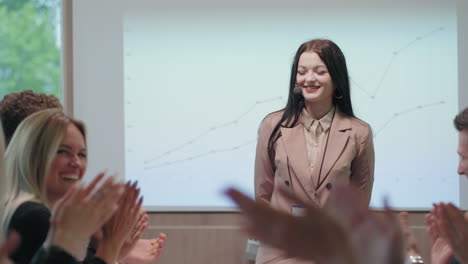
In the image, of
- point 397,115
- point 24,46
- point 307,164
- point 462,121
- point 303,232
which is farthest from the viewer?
point 24,46

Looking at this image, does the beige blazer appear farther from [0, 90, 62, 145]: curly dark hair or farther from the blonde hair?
the blonde hair

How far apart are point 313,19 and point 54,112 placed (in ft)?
9.99

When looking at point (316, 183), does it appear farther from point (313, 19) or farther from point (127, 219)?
point (313, 19)

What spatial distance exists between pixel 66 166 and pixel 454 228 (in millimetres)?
1110

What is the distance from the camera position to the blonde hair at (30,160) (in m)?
Answer: 1.78

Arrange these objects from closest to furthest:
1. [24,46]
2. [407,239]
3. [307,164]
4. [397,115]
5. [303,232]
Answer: [303,232] → [407,239] → [307,164] → [397,115] → [24,46]

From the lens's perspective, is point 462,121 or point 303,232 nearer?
point 303,232

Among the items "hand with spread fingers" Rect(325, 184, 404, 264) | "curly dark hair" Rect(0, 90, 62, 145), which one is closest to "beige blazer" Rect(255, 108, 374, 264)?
"curly dark hair" Rect(0, 90, 62, 145)

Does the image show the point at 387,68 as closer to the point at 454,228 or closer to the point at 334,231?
the point at 454,228

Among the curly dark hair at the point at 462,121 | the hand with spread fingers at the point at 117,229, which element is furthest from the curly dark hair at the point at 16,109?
the curly dark hair at the point at 462,121

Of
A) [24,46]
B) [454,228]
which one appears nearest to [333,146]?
[454,228]

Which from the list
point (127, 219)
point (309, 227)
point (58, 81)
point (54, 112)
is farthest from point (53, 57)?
point (309, 227)

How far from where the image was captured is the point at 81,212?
3.61ft

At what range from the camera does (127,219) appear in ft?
4.90
